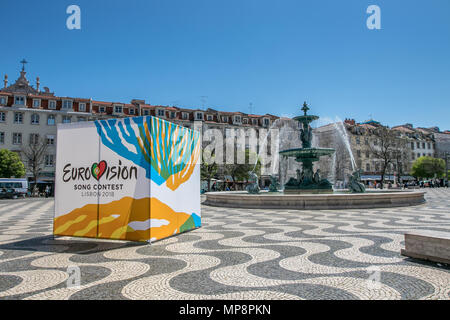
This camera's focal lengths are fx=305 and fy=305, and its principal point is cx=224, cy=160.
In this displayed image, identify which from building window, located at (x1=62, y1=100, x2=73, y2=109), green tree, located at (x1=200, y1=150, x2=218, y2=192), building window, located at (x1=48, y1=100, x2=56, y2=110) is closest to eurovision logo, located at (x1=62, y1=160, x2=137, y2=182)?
green tree, located at (x1=200, y1=150, x2=218, y2=192)

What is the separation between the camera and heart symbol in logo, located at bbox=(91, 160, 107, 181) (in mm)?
6547

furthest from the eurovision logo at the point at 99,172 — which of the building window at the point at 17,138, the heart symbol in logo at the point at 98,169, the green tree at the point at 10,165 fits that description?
the building window at the point at 17,138

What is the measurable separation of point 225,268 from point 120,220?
9.54 ft

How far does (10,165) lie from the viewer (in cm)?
3753

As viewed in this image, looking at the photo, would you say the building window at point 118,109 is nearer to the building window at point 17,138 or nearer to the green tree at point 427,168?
the building window at point 17,138

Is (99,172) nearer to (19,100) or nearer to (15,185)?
(15,185)

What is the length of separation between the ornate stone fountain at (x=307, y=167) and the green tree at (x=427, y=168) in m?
56.6

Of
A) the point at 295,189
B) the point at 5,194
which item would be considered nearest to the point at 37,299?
the point at 295,189

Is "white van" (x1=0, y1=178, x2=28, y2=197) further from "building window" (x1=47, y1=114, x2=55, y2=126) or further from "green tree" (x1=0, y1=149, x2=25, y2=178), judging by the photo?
"building window" (x1=47, y1=114, x2=55, y2=126)

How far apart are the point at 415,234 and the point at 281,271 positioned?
237 cm

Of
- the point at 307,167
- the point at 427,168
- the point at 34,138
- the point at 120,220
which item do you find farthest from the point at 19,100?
the point at 427,168

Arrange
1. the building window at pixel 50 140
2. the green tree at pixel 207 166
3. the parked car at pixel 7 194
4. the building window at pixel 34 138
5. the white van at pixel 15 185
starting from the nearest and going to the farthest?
the parked car at pixel 7 194
the white van at pixel 15 185
the building window at pixel 34 138
the green tree at pixel 207 166
the building window at pixel 50 140

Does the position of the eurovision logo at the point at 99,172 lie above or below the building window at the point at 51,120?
below

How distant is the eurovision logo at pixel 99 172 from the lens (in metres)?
6.32
